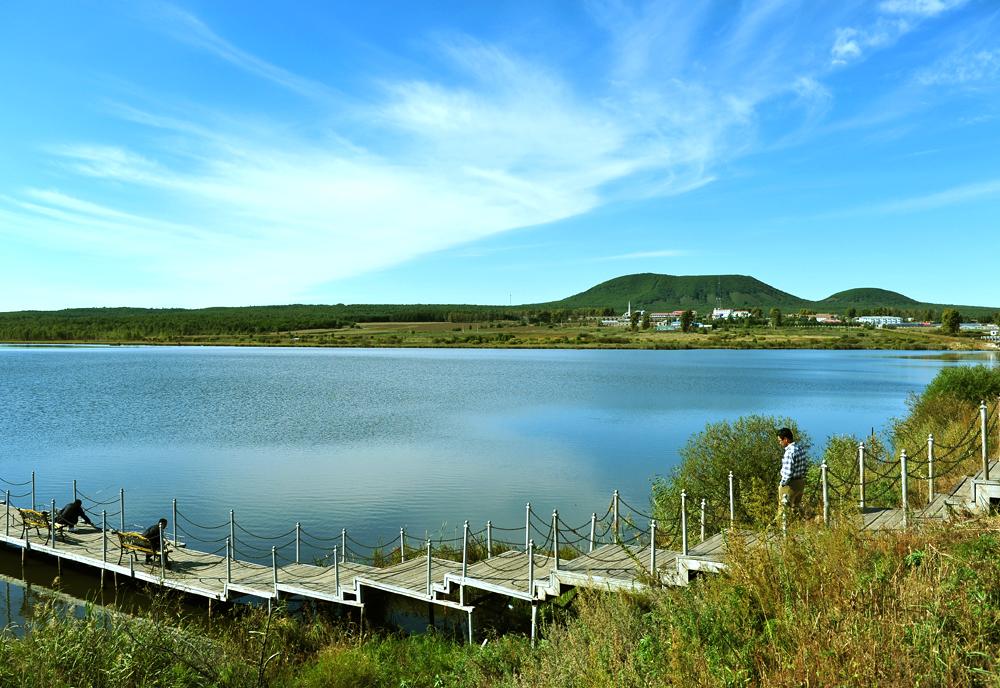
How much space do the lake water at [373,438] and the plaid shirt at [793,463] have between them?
38.7 ft

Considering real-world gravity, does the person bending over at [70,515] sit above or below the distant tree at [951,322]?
below

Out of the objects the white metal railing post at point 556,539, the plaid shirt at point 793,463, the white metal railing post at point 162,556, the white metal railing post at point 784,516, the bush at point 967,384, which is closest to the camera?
the white metal railing post at point 784,516

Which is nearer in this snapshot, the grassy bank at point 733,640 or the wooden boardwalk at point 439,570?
the grassy bank at point 733,640

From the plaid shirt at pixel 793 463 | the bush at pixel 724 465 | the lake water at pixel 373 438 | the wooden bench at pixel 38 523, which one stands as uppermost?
the plaid shirt at pixel 793 463

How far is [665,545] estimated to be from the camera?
16.8m

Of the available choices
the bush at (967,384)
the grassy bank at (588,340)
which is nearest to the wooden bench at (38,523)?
the bush at (967,384)

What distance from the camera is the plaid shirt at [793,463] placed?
437 inches

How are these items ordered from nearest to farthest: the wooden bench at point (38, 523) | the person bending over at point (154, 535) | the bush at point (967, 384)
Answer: the person bending over at point (154, 535) → the wooden bench at point (38, 523) → the bush at point (967, 384)

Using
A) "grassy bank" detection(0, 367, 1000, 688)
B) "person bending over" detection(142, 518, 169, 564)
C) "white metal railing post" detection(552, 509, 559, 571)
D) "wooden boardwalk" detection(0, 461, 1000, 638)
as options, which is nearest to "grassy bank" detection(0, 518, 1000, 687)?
"grassy bank" detection(0, 367, 1000, 688)

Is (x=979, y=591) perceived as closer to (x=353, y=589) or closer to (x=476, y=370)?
(x=353, y=589)

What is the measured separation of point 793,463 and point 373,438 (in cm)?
2999

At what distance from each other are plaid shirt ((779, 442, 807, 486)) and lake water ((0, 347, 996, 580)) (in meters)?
11.8

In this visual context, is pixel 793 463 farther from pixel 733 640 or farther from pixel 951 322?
pixel 951 322

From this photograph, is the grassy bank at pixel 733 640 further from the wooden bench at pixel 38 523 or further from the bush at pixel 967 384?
the bush at pixel 967 384
